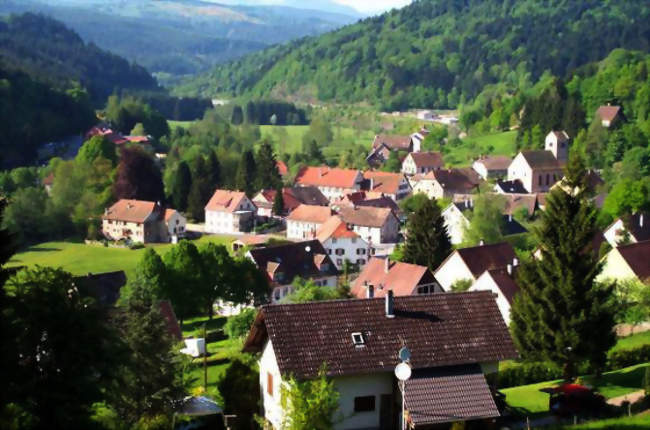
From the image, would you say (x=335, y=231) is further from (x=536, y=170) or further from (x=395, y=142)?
(x=395, y=142)

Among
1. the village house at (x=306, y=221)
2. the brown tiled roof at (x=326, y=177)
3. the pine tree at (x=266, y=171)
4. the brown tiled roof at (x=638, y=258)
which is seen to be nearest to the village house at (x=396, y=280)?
the brown tiled roof at (x=638, y=258)

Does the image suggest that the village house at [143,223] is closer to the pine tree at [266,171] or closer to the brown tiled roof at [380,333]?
the pine tree at [266,171]

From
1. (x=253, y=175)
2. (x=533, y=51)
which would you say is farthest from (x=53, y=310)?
(x=533, y=51)

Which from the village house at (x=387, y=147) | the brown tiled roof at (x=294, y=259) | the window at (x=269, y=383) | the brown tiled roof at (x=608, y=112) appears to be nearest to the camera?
the window at (x=269, y=383)

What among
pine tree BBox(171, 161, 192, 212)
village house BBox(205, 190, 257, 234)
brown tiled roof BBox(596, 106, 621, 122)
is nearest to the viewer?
village house BBox(205, 190, 257, 234)

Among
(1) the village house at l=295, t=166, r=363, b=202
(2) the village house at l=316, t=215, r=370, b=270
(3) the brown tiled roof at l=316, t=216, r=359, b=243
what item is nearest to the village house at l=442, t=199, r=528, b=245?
(2) the village house at l=316, t=215, r=370, b=270

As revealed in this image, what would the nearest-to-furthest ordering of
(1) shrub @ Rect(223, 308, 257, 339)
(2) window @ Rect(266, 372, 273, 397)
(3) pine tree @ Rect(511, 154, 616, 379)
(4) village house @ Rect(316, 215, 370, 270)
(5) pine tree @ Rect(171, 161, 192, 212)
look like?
(2) window @ Rect(266, 372, 273, 397) < (3) pine tree @ Rect(511, 154, 616, 379) < (1) shrub @ Rect(223, 308, 257, 339) < (4) village house @ Rect(316, 215, 370, 270) < (5) pine tree @ Rect(171, 161, 192, 212)

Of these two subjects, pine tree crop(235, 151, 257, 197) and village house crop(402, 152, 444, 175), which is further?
village house crop(402, 152, 444, 175)

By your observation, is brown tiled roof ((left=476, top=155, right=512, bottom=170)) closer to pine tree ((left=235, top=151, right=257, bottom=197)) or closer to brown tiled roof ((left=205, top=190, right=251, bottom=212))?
pine tree ((left=235, top=151, right=257, bottom=197))
